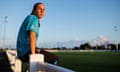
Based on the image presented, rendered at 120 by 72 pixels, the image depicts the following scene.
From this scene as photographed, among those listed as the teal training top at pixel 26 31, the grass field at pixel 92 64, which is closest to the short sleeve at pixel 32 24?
the teal training top at pixel 26 31

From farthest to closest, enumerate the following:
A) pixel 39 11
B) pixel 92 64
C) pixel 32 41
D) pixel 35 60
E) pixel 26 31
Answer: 1. pixel 92 64
2. pixel 39 11
3. pixel 26 31
4. pixel 32 41
5. pixel 35 60

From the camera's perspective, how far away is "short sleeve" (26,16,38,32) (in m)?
3.90

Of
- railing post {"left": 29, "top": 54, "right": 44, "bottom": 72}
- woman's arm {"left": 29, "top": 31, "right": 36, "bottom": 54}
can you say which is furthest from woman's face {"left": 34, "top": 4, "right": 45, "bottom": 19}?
railing post {"left": 29, "top": 54, "right": 44, "bottom": 72}

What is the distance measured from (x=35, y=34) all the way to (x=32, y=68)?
0.51 meters

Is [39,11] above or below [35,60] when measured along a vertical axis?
above

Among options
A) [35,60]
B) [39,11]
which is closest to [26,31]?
[39,11]

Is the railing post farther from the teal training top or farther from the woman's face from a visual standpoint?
the woman's face

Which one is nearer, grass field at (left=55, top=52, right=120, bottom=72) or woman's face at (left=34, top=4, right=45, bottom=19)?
woman's face at (left=34, top=4, right=45, bottom=19)

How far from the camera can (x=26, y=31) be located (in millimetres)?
3961

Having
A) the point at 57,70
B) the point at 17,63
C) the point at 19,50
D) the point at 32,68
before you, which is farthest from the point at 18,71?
the point at 57,70

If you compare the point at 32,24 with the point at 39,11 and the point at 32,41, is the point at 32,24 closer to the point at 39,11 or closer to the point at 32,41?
the point at 32,41

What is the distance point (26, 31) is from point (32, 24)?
14 cm

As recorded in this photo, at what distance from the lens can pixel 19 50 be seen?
4184 mm

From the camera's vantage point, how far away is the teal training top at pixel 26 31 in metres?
3.92
